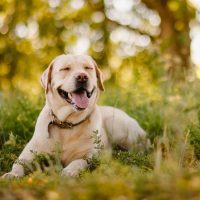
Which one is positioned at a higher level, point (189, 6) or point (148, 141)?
point (189, 6)

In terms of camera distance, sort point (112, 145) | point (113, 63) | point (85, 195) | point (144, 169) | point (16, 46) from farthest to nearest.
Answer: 1. point (113, 63)
2. point (16, 46)
3. point (112, 145)
4. point (144, 169)
5. point (85, 195)

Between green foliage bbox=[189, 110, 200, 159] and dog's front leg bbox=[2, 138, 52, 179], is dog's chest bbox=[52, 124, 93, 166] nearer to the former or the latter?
dog's front leg bbox=[2, 138, 52, 179]

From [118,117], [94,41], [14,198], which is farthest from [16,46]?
[14,198]

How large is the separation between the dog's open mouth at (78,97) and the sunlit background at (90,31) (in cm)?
972

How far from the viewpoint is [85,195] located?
258cm

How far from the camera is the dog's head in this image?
17.4 ft

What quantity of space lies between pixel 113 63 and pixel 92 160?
13.6 meters

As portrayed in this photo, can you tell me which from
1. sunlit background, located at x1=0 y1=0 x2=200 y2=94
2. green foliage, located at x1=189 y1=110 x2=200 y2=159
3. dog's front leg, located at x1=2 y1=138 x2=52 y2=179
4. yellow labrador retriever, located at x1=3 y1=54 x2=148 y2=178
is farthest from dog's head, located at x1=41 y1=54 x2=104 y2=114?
sunlit background, located at x1=0 y1=0 x2=200 y2=94

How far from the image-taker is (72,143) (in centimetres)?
534

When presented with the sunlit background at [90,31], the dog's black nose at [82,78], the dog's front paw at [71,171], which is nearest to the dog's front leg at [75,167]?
the dog's front paw at [71,171]

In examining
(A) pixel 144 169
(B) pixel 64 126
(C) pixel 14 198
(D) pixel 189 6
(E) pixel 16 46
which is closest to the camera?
(C) pixel 14 198

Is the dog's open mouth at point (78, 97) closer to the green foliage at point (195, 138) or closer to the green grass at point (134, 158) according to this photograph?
the green grass at point (134, 158)

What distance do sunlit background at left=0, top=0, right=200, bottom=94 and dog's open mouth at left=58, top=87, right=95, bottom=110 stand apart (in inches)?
383

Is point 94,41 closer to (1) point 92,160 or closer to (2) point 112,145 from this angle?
(2) point 112,145
